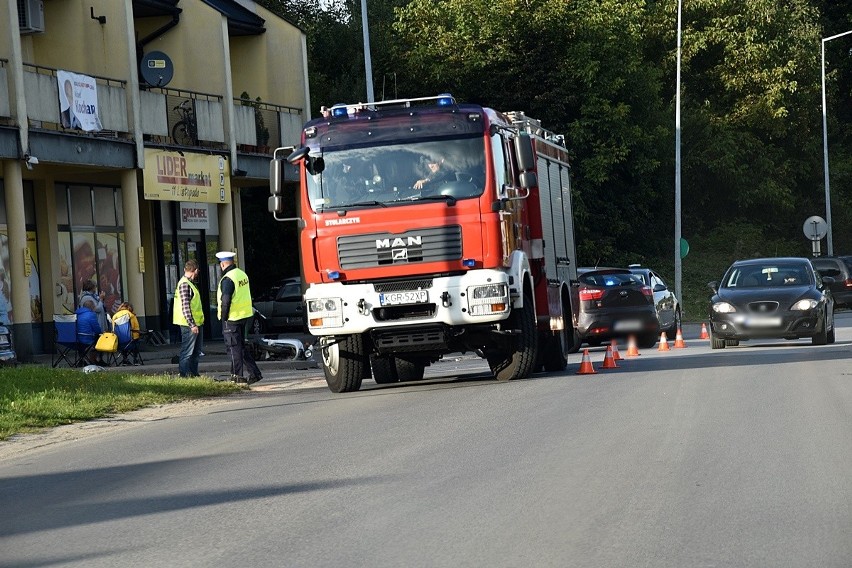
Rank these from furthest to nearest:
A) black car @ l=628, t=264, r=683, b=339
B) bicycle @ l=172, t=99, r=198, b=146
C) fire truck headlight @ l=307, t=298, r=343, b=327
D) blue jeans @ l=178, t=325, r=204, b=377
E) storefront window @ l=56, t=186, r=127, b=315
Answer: bicycle @ l=172, t=99, r=198, b=146 → storefront window @ l=56, t=186, r=127, b=315 → black car @ l=628, t=264, r=683, b=339 → blue jeans @ l=178, t=325, r=204, b=377 → fire truck headlight @ l=307, t=298, r=343, b=327

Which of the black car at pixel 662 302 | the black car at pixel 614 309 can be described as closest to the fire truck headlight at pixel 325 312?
the black car at pixel 614 309

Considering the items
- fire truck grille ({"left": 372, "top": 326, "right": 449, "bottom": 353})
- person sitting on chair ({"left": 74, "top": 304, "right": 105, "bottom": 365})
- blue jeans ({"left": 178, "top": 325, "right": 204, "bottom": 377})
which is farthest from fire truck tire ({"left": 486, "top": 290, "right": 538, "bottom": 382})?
person sitting on chair ({"left": 74, "top": 304, "right": 105, "bottom": 365})

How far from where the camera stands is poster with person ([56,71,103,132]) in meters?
29.2

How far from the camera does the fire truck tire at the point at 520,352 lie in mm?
18527

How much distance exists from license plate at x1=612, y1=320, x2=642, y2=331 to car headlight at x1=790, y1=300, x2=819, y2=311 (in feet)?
11.2

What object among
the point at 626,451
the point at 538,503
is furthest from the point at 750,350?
the point at 538,503

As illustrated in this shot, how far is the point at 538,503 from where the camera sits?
875cm

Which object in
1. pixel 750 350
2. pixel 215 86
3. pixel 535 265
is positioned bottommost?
pixel 750 350

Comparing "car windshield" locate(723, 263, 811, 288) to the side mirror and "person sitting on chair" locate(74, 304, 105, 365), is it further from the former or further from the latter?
"person sitting on chair" locate(74, 304, 105, 365)

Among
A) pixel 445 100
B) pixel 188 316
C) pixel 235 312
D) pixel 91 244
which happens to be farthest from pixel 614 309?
pixel 91 244

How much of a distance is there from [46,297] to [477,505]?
25.4m

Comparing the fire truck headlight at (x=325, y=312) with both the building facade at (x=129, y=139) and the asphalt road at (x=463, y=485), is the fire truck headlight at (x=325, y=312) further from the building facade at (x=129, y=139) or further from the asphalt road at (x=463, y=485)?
the building facade at (x=129, y=139)

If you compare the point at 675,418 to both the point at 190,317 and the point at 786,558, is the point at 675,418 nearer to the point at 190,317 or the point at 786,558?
the point at 786,558

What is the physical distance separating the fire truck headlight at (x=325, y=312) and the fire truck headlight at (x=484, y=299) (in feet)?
→ 5.01
